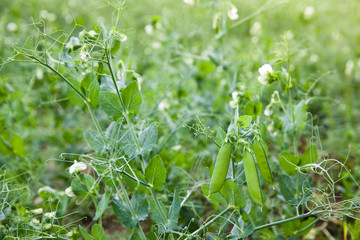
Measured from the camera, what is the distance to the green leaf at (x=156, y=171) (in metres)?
1.14

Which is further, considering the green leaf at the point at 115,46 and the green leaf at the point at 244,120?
the green leaf at the point at 115,46

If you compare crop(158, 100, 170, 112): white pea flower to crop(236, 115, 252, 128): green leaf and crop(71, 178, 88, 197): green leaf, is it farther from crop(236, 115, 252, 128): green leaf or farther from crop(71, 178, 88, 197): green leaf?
crop(236, 115, 252, 128): green leaf

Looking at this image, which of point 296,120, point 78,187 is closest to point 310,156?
point 296,120

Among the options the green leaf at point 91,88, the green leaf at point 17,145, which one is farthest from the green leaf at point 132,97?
the green leaf at point 17,145

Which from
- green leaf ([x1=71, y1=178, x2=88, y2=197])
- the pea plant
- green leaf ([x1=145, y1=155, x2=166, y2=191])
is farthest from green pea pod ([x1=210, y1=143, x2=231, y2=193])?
green leaf ([x1=71, y1=178, x2=88, y2=197])

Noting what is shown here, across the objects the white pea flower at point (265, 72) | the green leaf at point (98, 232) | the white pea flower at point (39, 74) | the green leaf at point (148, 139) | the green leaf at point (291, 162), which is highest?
the white pea flower at point (265, 72)

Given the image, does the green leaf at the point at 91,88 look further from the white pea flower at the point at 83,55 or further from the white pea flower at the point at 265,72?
the white pea flower at the point at 265,72

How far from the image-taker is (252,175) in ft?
3.26

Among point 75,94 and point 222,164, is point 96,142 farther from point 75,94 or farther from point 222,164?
point 222,164

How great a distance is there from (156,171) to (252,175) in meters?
0.36

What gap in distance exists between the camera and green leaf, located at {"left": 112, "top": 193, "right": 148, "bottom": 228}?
124 centimetres

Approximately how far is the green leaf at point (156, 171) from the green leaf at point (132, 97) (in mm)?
231

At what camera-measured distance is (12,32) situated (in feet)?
9.73

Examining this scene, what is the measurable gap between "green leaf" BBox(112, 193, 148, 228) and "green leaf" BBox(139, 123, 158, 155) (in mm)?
203
